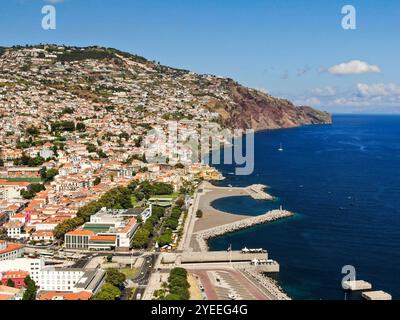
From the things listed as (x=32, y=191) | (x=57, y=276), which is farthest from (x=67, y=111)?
(x=57, y=276)

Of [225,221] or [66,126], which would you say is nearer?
[225,221]

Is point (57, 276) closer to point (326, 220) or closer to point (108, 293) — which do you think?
point (108, 293)

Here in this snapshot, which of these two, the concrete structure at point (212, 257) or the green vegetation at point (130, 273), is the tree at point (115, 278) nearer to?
the green vegetation at point (130, 273)

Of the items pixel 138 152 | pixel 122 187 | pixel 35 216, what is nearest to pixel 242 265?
pixel 35 216

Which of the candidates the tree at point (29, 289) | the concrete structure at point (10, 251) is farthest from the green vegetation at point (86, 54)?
the tree at point (29, 289)

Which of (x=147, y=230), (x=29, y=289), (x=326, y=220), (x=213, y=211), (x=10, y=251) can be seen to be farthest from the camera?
(x=213, y=211)

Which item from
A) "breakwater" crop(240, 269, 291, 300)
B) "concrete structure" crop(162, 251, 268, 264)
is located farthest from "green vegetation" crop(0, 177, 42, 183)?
"breakwater" crop(240, 269, 291, 300)
